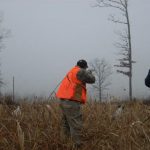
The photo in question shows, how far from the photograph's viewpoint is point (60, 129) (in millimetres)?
10984

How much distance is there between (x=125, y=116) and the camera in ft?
39.5

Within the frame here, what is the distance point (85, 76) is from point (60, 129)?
129 centimetres

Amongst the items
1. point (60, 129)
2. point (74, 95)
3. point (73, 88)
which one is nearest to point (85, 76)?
point (73, 88)

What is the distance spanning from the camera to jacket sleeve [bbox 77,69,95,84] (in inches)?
423

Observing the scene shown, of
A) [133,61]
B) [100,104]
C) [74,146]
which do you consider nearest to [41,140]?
[74,146]

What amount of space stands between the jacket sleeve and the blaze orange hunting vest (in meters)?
0.08

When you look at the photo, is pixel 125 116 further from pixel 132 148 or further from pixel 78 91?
pixel 132 148

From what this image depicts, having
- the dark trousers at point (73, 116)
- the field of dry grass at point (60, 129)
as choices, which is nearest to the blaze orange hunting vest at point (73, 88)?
the dark trousers at point (73, 116)

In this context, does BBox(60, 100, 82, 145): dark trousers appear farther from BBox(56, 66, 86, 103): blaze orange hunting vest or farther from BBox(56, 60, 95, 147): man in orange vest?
BBox(56, 66, 86, 103): blaze orange hunting vest

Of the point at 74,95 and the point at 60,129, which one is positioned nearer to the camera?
the point at 74,95

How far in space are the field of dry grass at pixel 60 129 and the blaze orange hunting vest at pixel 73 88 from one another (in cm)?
77

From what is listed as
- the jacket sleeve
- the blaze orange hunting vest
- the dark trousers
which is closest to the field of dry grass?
the dark trousers

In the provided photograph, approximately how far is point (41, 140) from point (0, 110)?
6.04ft

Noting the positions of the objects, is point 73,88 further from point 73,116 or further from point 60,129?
point 60,129
